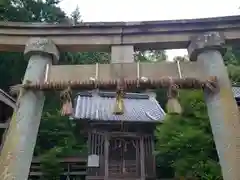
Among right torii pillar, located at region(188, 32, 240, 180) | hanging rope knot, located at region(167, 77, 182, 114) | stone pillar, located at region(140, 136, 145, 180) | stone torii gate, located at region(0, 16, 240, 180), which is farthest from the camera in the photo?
stone pillar, located at region(140, 136, 145, 180)

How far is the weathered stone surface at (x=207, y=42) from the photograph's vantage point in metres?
4.70

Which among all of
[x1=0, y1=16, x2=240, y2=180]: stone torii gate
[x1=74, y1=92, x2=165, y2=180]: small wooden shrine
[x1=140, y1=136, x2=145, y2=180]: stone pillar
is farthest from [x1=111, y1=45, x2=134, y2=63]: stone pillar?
[x1=140, y1=136, x2=145, y2=180]: stone pillar

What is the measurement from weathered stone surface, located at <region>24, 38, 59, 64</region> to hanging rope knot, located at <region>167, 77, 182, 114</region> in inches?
71.4

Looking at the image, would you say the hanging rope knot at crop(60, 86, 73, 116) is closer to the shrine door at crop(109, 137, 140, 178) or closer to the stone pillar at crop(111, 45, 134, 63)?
the stone pillar at crop(111, 45, 134, 63)

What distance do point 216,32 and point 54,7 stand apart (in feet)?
45.0

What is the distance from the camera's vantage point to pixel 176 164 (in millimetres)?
8484

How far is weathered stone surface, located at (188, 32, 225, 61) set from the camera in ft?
15.4

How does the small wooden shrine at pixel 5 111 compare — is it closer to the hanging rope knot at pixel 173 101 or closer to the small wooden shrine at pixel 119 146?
the small wooden shrine at pixel 119 146

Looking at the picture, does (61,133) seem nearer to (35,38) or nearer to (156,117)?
(156,117)

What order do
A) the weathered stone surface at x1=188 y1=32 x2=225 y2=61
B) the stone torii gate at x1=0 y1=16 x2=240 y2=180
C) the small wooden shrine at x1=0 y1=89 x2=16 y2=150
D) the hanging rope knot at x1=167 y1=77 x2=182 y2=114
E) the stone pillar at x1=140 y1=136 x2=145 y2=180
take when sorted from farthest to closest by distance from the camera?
the stone pillar at x1=140 y1=136 x2=145 y2=180 → the small wooden shrine at x1=0 y1=89 x2=16 y2=150 → the weathered stone surface at x1=188 y1=32 x2=225 y2=61 → the hanging rope knot at x1=167 y1=77 x2=182 y2=114 → the stone torii gate at x1=0 y1=16 x2=240 y2=180

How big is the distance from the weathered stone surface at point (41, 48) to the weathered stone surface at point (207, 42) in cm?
208

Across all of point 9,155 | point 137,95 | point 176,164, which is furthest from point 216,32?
point 137,95

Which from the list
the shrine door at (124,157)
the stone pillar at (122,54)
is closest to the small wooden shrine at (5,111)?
the shrine door at (124,157)

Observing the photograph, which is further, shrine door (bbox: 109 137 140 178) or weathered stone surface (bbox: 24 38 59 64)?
shrine door (bbox: 109 137 140 178)
